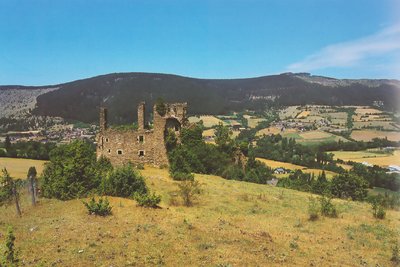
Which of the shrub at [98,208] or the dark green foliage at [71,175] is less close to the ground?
the dark green foliage at [71,175]

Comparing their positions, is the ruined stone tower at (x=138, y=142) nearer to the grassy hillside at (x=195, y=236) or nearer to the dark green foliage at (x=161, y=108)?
the dark green foliage at (x=161, y=108)

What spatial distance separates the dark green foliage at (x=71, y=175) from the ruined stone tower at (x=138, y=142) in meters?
15.7

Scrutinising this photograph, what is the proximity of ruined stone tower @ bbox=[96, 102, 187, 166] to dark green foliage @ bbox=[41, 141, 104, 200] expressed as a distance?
15.7 metres

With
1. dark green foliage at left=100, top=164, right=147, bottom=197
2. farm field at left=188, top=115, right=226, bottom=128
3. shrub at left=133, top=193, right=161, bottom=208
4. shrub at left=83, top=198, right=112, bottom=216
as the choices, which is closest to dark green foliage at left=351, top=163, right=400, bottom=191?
dark green foliage at left=100, top=164, right=147, bottom=197

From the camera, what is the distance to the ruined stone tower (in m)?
47.9

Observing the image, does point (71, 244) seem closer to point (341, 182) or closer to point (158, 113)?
point (158, 113)

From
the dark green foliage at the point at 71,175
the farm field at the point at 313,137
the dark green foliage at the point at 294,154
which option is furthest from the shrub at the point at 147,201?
the farm field at the point at 313,137

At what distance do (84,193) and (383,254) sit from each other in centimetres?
2123

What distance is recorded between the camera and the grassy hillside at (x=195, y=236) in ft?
56.0

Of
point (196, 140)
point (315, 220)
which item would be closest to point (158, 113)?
point (196, 140)

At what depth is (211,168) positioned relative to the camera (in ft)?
178

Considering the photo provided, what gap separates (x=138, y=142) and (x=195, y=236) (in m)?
29.1

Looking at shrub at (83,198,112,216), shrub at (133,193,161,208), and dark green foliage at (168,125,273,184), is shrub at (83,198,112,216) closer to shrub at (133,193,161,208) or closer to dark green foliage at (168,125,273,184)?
shrub at (133,193,161,208)

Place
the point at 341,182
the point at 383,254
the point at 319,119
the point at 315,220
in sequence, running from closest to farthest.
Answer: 1. the point at 383,254
2. the point at 315,220
3. the point at 341,182
4. the point at 319,119
